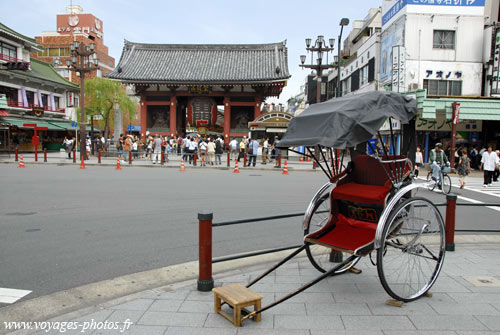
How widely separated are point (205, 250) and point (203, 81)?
Answer: 31279mm

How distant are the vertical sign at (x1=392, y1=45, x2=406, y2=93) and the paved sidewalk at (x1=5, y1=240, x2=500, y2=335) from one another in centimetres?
2117

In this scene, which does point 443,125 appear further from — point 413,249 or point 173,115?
point 413,249

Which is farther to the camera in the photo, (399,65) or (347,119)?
(399,65)

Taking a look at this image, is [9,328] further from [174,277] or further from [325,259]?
[325,259]

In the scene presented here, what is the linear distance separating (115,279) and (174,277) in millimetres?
708

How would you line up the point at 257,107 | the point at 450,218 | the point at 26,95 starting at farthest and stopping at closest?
the point at 26,95 < the point at 257,107 < the point at 450,218

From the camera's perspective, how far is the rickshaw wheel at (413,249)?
3.87 meters

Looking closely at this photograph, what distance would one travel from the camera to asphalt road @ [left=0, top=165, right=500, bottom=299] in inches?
195

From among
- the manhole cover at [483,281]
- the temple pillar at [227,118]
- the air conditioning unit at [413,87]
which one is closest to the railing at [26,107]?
the temple pillar at [227,118]

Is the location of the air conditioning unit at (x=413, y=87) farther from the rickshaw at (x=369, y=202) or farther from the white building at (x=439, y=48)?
the rickshaw at (x=369, y=202)

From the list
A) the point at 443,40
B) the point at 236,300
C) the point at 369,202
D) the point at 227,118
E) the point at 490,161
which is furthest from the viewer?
the point at 227,118

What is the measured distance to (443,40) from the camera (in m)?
23.9

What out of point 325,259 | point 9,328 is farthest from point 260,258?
point 9,328

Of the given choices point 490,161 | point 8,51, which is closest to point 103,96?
point 8,51
